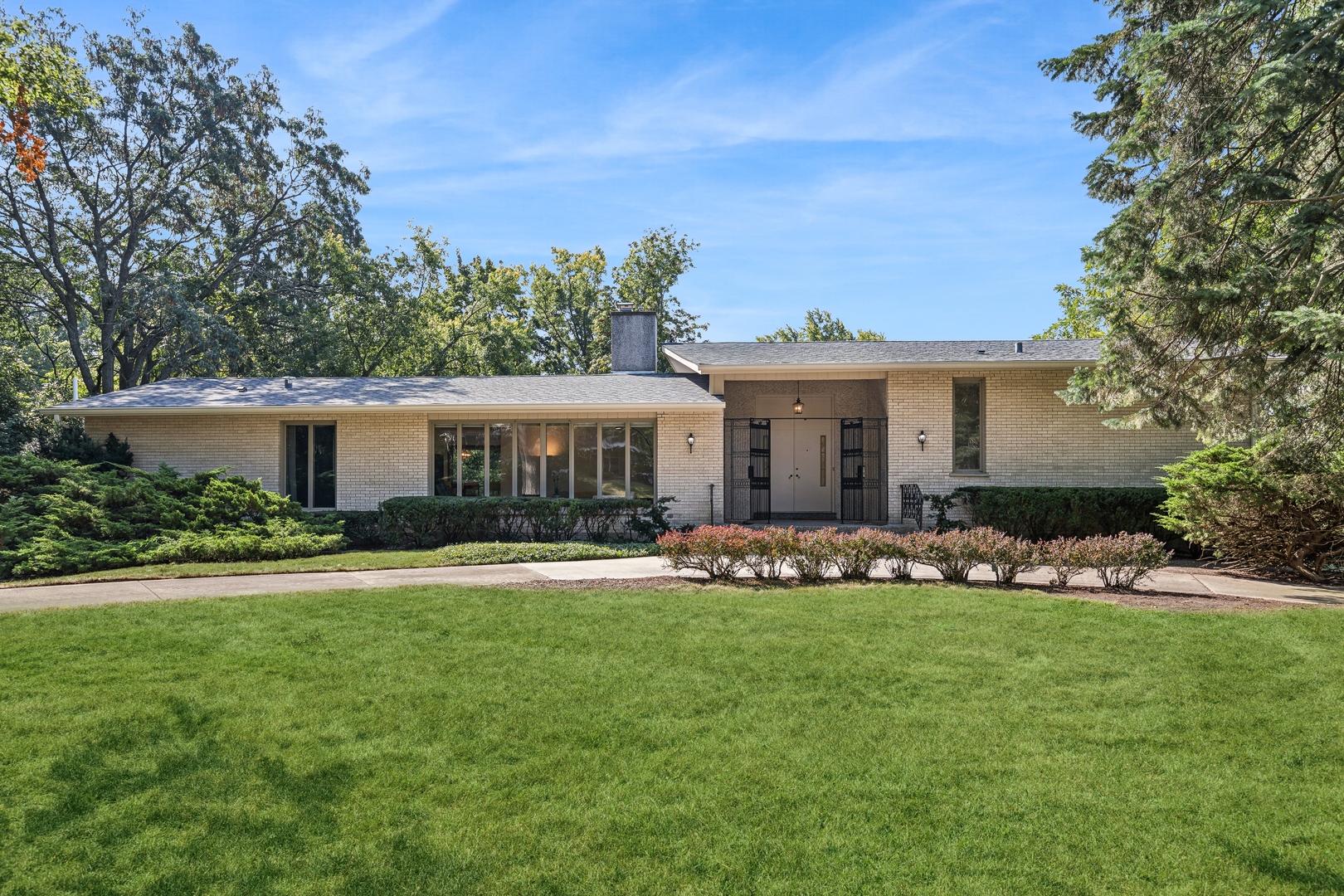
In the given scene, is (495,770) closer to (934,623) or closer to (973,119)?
(934,623)

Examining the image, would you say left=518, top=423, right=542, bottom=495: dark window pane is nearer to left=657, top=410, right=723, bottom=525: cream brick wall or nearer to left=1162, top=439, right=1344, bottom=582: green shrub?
left=657, top=410, right=723, bottom=525: cream brick wall

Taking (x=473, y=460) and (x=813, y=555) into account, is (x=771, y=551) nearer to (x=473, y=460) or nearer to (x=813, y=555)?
(x=813, y=555)

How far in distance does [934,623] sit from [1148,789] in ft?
11.2

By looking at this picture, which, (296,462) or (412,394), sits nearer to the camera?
(296,462)

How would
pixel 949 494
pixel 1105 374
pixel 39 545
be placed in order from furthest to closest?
pixel 949 494
pixel 39 545
pixel 1105 374

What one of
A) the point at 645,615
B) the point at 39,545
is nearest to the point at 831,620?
the point at 645,615

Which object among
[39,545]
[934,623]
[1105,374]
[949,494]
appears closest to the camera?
[934,623]

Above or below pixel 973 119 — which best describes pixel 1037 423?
below

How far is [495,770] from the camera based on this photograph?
14.5 feet

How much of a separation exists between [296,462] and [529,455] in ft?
15.6

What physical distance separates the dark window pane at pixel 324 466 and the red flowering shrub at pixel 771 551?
32.9 ft

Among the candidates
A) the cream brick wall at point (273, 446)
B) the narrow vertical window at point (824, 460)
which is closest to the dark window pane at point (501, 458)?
the cream brick wall at point (273, 446)

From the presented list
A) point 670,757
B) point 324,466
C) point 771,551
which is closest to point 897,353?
point 771,551

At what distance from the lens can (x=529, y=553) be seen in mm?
12742
